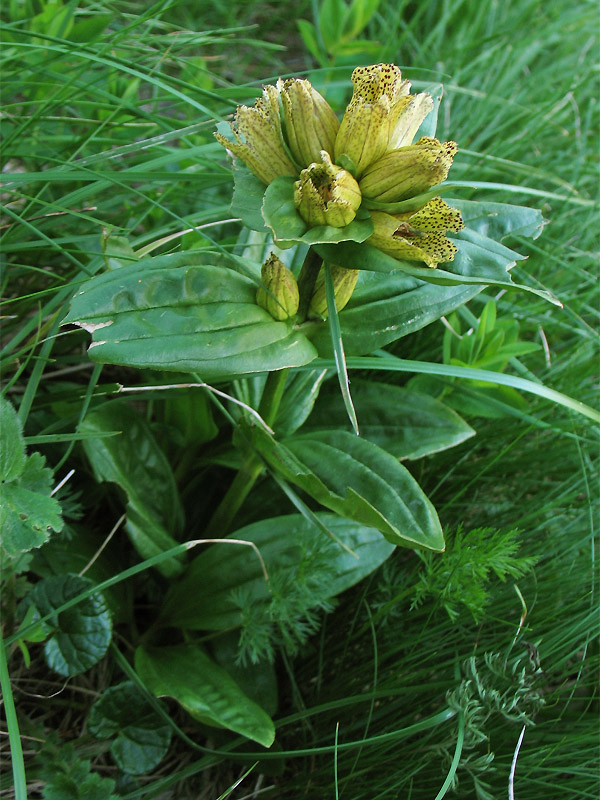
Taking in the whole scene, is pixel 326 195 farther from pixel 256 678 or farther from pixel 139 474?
pixel 256 678

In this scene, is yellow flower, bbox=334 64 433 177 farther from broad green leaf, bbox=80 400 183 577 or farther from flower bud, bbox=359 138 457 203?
broad green leaf, bbox=80 400 183 577

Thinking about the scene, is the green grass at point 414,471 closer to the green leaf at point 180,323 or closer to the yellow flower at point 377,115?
Answer: the green leaf at point 180,323

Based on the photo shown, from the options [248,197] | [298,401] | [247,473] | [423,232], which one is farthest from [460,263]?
[247,473]

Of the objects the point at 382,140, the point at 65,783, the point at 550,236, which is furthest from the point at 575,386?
the point at 65,783

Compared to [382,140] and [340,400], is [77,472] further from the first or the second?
[382,140]

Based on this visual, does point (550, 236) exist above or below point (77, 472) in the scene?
above

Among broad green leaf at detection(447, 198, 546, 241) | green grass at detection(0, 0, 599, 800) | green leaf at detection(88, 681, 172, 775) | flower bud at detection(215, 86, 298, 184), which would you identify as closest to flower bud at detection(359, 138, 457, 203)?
flower bud at detection(215, 86, 298, 184)
